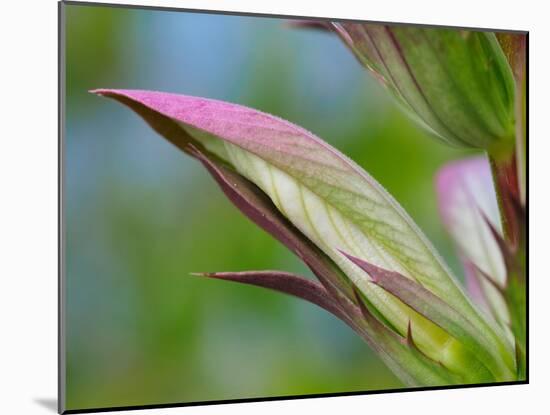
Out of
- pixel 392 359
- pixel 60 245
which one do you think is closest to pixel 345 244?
pixel 392 359

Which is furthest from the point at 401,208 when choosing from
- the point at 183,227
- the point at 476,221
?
the point at 183,227

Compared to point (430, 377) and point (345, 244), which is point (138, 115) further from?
point (430, 377)

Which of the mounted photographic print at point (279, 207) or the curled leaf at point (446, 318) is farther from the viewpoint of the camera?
the curled leaf at point (446, 318)

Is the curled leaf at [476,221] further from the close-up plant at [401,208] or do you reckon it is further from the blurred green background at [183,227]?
the blurred green background at [183,227]

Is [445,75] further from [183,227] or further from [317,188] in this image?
[183,227]

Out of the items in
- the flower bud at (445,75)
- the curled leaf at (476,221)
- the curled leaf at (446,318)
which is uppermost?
the flower bud at (445,75)

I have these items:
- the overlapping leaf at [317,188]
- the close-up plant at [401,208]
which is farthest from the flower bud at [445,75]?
the overlapping leaf at [317,188]
